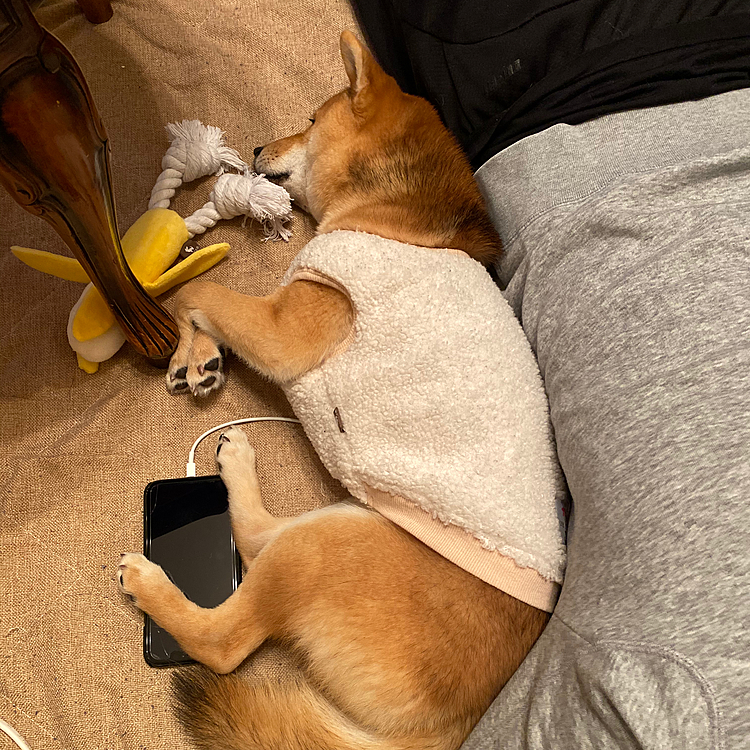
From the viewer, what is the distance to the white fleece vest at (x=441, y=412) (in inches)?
43.1

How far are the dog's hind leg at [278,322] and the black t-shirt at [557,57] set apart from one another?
0.64 meters

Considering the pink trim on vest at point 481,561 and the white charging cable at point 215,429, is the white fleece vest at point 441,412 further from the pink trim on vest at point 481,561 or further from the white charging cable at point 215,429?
the white charging cable at point 215,429

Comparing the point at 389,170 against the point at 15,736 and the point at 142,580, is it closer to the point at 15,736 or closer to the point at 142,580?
the point at 142,580

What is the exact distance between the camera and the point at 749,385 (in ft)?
3.11

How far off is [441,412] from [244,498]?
552mm

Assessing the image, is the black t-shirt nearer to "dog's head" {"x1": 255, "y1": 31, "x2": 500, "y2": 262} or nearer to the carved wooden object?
"dog's head" {"x1": 255, "y1": 31, "x2": 500, "y2": 262}

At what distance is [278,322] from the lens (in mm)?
1331

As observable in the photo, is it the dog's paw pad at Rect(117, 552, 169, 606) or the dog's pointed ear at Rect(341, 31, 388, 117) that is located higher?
the dog's pointed ear at Rect(341, 31, 388, 117)

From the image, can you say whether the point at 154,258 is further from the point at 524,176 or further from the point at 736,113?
the point at 736,113

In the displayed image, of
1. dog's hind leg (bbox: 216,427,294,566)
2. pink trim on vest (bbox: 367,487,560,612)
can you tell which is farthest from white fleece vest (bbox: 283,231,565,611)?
dog's hind leg (bbox: 216,427,294,566)

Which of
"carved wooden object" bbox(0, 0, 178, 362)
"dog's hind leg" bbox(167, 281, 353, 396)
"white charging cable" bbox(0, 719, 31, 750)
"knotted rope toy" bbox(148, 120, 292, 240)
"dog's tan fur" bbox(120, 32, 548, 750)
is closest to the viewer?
"carved wooden object" bbox(0, 0, 178, 362)

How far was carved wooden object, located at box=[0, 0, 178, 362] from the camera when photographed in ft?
2.64

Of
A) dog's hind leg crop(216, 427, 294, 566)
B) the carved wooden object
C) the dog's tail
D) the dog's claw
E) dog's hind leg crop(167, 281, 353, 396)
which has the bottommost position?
the dog's tail

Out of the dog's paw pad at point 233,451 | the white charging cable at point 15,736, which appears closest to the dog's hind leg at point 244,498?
the dog's paw pad at point 233,451
